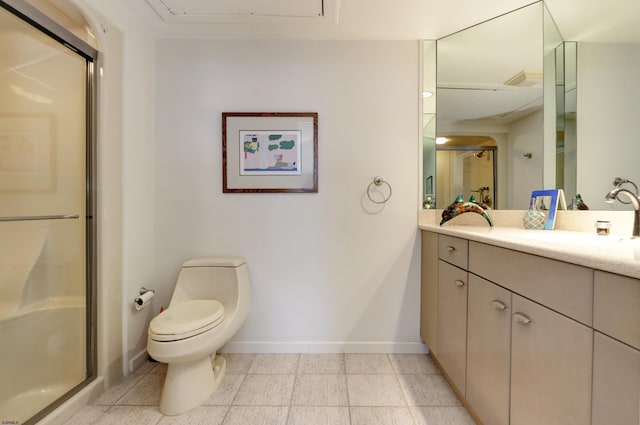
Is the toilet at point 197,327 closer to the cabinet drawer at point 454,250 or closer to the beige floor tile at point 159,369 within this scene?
the beige floor tile at point 159,369

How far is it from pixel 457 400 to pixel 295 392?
87 centimetres

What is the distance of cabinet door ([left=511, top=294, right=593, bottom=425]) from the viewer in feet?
2.41

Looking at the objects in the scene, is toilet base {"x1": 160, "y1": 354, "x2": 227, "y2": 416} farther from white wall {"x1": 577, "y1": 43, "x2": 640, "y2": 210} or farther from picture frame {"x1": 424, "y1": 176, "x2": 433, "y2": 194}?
white wall {"x1": 577, "y1": 43, "x2": 640, "y2": 210}

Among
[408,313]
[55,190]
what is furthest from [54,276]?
[408,313]

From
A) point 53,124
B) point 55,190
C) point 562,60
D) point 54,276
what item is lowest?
point 54,276

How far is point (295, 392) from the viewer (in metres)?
1.53

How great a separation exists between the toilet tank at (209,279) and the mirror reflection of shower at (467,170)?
A: 1.50m

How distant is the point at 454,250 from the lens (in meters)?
1.47

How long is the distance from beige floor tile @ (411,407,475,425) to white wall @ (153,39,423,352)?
547 mm

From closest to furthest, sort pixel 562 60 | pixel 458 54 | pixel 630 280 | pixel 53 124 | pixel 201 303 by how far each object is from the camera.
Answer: pixel 630 280, pixel 53 124, pixel 562 60, pixel 201 303, pixel 458 54

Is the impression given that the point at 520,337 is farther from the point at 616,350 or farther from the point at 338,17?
the point at 338,17

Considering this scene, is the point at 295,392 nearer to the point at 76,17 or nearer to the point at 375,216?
the point at 375,216

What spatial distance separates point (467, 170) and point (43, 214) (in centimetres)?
249

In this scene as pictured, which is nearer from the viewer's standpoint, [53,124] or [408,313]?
[53,124]
